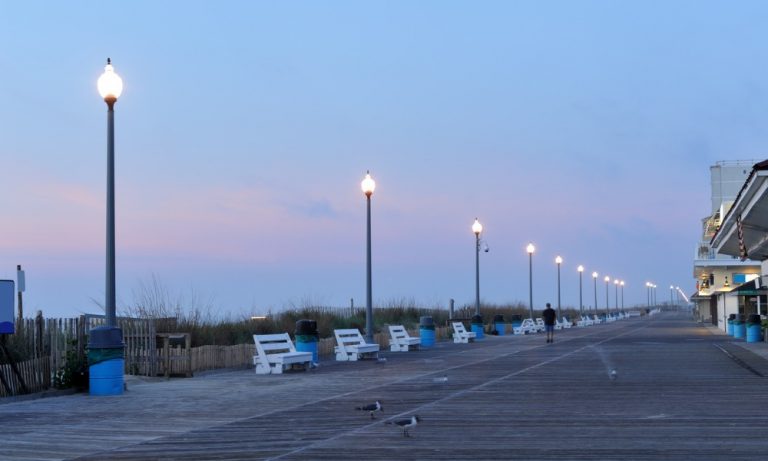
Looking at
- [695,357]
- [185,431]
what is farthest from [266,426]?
[695,357]

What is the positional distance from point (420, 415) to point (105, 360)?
23.1 ft

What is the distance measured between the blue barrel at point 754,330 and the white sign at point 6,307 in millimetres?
32356

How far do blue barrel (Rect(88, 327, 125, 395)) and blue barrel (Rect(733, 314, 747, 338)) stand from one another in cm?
3445

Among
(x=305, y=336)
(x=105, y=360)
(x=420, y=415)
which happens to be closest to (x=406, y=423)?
(x=420, y=415)

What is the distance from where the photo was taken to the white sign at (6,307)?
1766 centimetres

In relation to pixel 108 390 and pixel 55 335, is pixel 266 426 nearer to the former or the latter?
pixel 108 390

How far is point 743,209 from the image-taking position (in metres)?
27.4

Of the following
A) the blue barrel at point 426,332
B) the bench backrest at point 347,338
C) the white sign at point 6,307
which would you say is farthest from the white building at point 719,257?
the white sign at point 6,307

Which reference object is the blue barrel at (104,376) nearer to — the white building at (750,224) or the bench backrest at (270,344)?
the bench backrest at (270,344)

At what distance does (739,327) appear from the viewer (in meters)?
48.3

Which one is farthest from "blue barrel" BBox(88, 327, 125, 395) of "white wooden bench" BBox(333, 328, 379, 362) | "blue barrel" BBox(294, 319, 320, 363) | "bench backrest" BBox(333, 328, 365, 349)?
"bench backrest" BBox(333, 328, 365, 349)

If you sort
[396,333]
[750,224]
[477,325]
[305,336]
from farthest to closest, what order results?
[477,325], [396,333], [750,224], [305,336]

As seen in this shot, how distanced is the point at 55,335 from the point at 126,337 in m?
4.50

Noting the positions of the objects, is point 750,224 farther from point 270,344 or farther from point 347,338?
point 270,344
